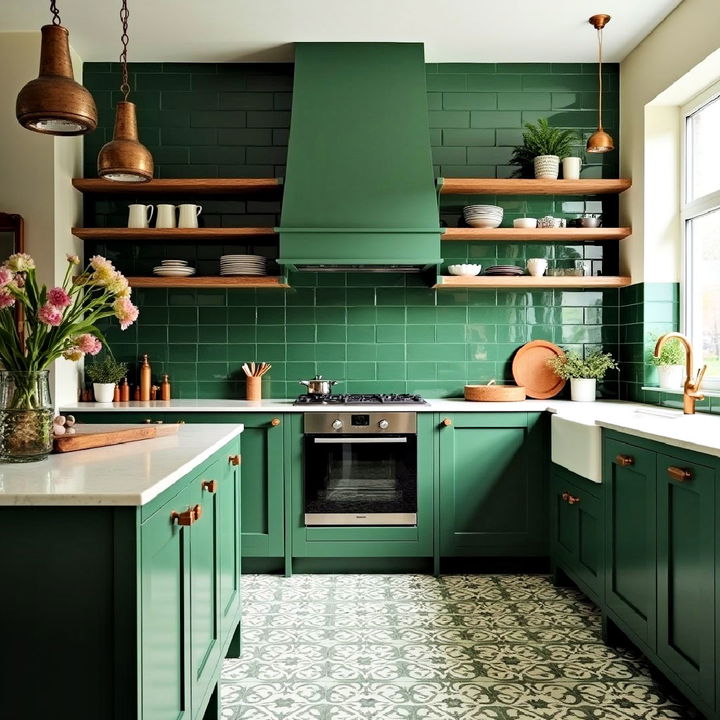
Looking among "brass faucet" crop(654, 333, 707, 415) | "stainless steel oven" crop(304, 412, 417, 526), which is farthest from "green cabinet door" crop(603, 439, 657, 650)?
"stainless steel oven" crop(304, 412, 417, 526)

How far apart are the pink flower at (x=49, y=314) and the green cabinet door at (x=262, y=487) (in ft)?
6.65

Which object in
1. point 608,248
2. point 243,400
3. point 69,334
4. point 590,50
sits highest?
point 590,50

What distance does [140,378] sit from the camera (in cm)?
418

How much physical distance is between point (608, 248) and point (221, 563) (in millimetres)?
3167

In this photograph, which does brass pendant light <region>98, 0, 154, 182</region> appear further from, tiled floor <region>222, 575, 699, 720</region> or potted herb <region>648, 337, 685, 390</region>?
potted herb <region>648, 337, 685, 390</region>

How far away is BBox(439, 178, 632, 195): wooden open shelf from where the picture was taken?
13.0 ft

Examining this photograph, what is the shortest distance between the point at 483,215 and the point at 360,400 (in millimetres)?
1314

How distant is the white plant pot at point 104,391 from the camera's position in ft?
13.1

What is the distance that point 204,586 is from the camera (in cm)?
198

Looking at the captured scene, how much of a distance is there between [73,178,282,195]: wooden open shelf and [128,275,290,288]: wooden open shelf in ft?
1.75

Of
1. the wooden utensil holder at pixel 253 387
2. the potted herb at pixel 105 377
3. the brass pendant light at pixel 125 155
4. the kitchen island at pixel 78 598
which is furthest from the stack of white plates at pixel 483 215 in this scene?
the kitchen island at pixel 78 598

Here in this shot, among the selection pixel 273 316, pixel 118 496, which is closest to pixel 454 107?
pixel 273 316

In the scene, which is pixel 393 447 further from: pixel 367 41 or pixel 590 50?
pixel 590 50

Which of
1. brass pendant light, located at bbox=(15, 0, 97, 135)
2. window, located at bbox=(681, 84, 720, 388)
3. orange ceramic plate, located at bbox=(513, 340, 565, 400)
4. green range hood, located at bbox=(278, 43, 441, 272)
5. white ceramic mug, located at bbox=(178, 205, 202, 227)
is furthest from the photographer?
orange ceramic plate, located at bbox=(513, 340, 565, 400)
